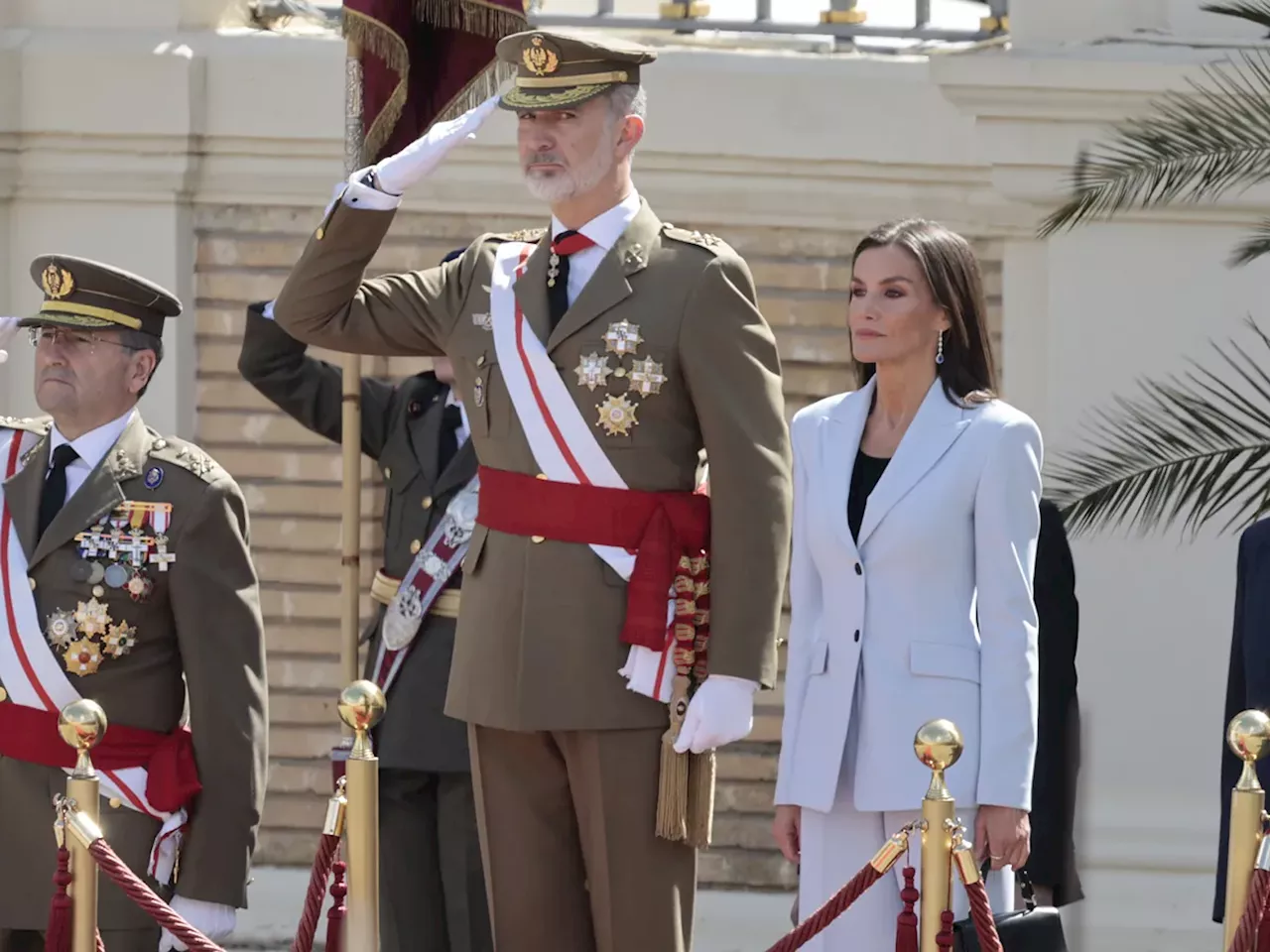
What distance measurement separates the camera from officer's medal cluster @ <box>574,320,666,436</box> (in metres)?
4.06

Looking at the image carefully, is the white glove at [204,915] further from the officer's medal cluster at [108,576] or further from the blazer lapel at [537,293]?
the blazer lapel at [537,293]

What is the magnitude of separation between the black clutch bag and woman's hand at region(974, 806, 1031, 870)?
110mm

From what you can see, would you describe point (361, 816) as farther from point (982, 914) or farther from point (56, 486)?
point (56, 486)

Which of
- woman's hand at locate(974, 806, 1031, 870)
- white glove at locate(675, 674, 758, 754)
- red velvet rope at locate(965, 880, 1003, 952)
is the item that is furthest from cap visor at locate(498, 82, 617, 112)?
red velvet rope at locate(965, 880, 1003, 952)

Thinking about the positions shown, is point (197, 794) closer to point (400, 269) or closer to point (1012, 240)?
point (400, 269)

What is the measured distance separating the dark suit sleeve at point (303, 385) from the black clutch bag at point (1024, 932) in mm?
2616

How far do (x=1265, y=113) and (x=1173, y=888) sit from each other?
2105mm

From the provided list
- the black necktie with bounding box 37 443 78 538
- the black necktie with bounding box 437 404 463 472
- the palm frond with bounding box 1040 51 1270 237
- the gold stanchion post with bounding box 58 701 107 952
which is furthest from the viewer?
the palm frond with bounding box 1040 51 1270 237

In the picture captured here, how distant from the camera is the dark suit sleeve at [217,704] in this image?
14.0 feet

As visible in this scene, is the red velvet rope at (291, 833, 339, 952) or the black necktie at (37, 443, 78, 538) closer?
the red velvet rope at (291, 833, 339, 952)

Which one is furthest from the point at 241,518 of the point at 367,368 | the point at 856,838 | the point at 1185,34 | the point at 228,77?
the point at 1185,34

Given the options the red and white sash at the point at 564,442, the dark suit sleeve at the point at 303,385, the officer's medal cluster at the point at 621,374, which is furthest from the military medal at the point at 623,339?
the dark suit sleeve at the point at 303,385

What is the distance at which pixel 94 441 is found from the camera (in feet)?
14.4

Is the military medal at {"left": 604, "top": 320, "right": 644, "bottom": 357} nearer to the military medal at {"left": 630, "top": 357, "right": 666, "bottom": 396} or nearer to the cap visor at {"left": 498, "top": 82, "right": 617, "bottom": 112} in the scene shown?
the military medal at {"left": 630, "top": 357, "right": 666, "bottom": 396}
